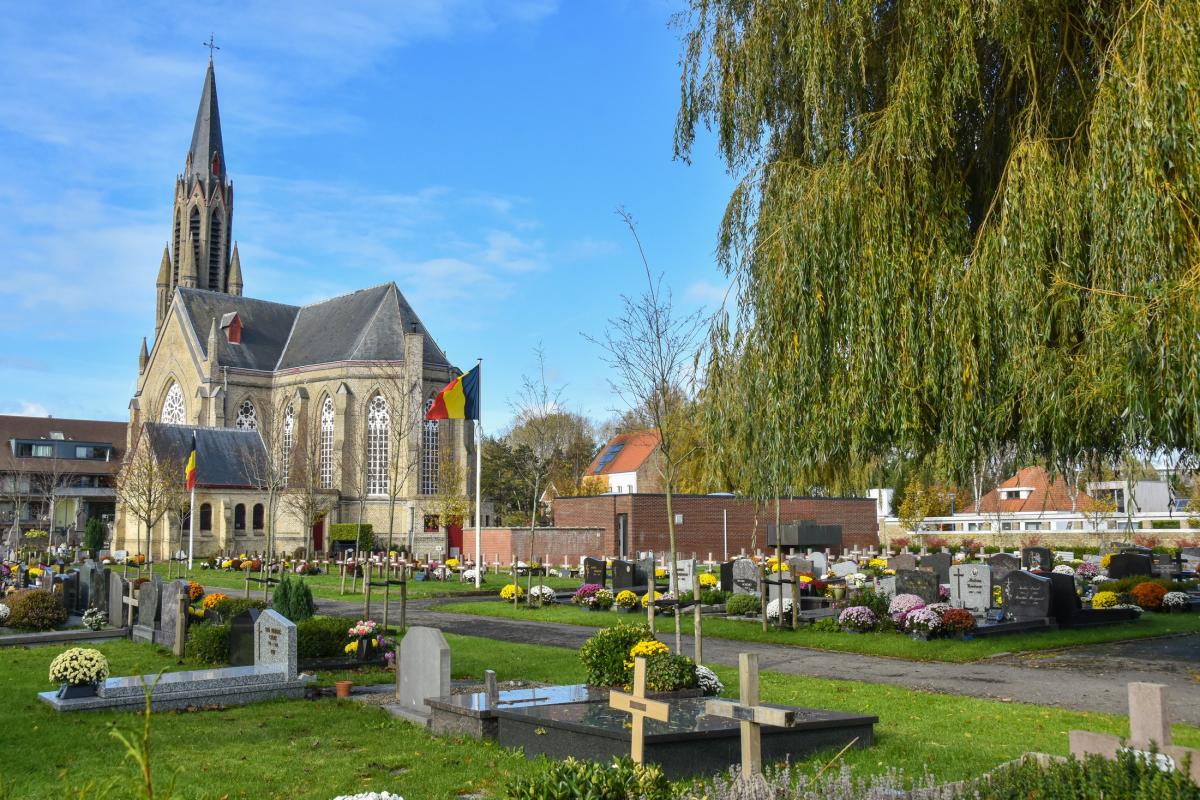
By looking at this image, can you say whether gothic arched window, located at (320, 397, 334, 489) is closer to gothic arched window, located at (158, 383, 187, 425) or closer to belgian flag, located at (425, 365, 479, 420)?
gothic arched window, located at (158, 383, 187, 425)

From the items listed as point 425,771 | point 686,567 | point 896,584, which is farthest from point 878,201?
point 686,567

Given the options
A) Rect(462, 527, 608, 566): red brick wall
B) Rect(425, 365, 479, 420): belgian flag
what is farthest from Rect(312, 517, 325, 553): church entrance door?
Rect(425, 365, 479, 420): belgian flag

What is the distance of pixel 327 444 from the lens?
6206 cm

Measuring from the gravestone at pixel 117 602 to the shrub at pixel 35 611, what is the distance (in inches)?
43.6

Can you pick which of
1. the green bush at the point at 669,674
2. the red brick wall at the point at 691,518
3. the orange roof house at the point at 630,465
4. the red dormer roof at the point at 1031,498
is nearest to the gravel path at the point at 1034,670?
the green bush at the point at 669,674

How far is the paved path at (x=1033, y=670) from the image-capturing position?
12.1 m

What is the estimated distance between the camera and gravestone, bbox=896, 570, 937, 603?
19969 millimetres

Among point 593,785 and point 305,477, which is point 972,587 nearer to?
point 593,785

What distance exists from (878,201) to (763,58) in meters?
2.88

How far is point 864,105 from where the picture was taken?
13.0 metres

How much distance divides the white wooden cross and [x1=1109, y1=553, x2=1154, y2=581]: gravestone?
76.5ft

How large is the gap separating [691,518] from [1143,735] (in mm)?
37536

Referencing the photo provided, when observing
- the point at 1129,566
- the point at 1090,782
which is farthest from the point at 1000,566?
the point at 1090,782

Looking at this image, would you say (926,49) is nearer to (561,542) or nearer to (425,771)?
(425,771)
